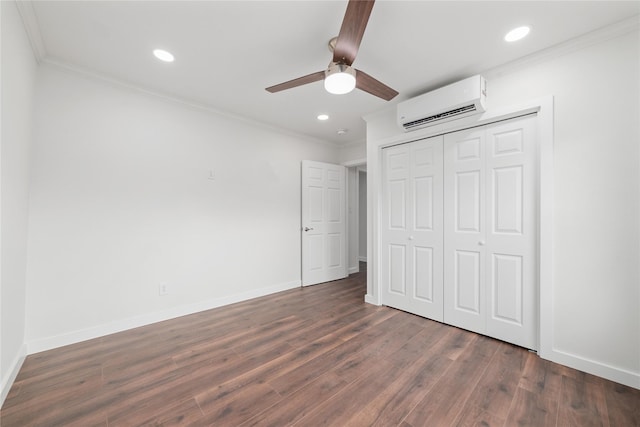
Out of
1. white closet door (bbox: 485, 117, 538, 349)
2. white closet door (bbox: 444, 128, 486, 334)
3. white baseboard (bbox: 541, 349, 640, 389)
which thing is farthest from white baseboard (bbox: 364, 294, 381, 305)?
white baseboard (bbox: 541, 349, 640, 389)

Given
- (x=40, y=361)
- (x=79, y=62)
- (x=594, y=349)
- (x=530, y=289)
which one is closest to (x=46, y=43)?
(x=79, y=62)

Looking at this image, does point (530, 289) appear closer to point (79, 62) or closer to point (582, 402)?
point (582, 402)

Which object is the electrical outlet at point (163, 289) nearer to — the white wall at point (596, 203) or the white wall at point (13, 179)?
the white wall at point (13, 179)

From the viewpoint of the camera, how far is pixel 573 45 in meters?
2.02

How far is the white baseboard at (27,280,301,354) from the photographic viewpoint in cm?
225

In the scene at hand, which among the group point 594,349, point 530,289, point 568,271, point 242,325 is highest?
point 568,271

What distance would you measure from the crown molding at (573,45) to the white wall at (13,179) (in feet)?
11.8

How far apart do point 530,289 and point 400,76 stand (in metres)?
2.28

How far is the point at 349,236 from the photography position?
531cm

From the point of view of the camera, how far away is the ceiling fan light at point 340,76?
1723 millimetres

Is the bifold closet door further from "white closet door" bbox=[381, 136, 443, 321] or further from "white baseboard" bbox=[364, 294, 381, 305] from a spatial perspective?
"white baseboard" bbox=[364, 294, 381, 305]

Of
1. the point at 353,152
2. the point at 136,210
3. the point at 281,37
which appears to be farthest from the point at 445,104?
the point at 136,210

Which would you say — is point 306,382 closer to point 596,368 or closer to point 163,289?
point 163,289

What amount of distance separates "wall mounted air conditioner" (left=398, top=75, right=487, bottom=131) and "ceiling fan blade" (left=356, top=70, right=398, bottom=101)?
0.69 m
